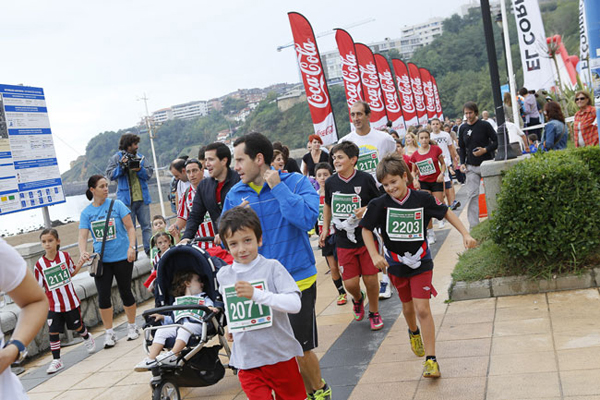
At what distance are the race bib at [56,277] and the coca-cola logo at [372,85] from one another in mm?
14366

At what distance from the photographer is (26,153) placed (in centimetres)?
997

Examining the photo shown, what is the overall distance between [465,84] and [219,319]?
97.8 meters

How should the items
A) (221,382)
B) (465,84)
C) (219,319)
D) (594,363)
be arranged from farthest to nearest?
(465,84)
(221,382)
(219,319)
(594,363)

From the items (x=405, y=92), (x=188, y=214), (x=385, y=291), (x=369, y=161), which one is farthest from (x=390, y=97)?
(x=188, y=214)

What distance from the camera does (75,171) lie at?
386 ft

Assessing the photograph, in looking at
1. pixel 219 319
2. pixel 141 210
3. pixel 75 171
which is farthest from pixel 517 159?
pixel 75 171

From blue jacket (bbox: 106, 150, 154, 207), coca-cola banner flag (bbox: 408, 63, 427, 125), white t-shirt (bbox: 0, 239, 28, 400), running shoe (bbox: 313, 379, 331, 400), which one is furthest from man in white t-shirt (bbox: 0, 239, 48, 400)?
coca-cola banner flag (bbox: 408, 63, 427, 125)

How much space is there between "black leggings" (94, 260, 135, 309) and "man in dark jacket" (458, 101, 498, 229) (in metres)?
5.22

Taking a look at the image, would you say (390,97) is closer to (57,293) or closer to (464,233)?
(57,293)

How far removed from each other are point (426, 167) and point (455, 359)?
602 centimetres

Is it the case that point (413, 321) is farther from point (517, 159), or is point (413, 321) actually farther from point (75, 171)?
point (75, 171)

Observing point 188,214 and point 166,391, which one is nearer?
point 166,391

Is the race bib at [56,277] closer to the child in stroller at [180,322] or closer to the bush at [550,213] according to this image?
the child in stroller at [180,322]

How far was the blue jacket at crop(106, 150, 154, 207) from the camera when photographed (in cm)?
1079
